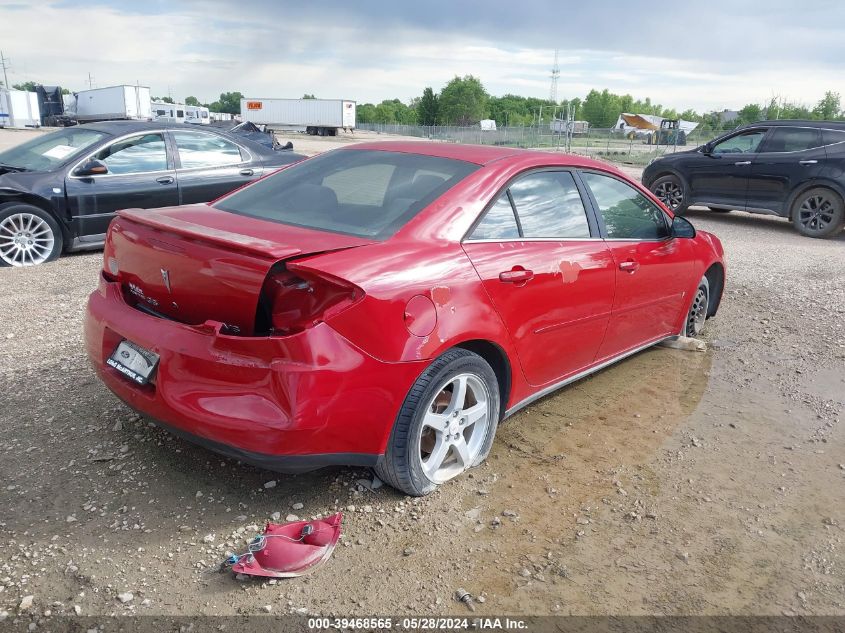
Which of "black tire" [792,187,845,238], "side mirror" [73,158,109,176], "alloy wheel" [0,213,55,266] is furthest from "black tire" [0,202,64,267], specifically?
"black tire" [792,187,845,238]

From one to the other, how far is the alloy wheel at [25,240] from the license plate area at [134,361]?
500 cm

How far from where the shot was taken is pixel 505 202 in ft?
11.0

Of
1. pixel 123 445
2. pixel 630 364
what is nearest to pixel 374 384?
pixel 123 445

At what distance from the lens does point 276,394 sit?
8.21 feet

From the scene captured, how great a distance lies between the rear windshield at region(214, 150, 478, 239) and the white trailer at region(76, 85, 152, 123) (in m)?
44.2

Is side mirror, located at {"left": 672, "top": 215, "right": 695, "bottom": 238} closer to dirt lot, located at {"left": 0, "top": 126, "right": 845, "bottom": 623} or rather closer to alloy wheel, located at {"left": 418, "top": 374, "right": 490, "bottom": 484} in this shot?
dirt lot, located at {"left": 0, "top": 126, "right": 845, "bottom": 623}

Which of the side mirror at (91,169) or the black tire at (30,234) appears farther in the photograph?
the side mirror at (91,169)

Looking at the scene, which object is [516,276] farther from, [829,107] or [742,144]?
[829,107]

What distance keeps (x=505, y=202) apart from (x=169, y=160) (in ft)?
19.0

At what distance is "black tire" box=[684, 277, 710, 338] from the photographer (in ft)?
17.6

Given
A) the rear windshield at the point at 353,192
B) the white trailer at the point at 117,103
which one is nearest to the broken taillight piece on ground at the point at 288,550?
the rear windshield at the point at 353,192

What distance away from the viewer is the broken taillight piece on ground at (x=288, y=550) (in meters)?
2.52

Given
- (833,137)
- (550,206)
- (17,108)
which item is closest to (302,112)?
(17,108)

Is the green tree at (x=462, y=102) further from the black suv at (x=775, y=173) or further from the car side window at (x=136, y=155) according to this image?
the car side window at (x=136, y=155)
